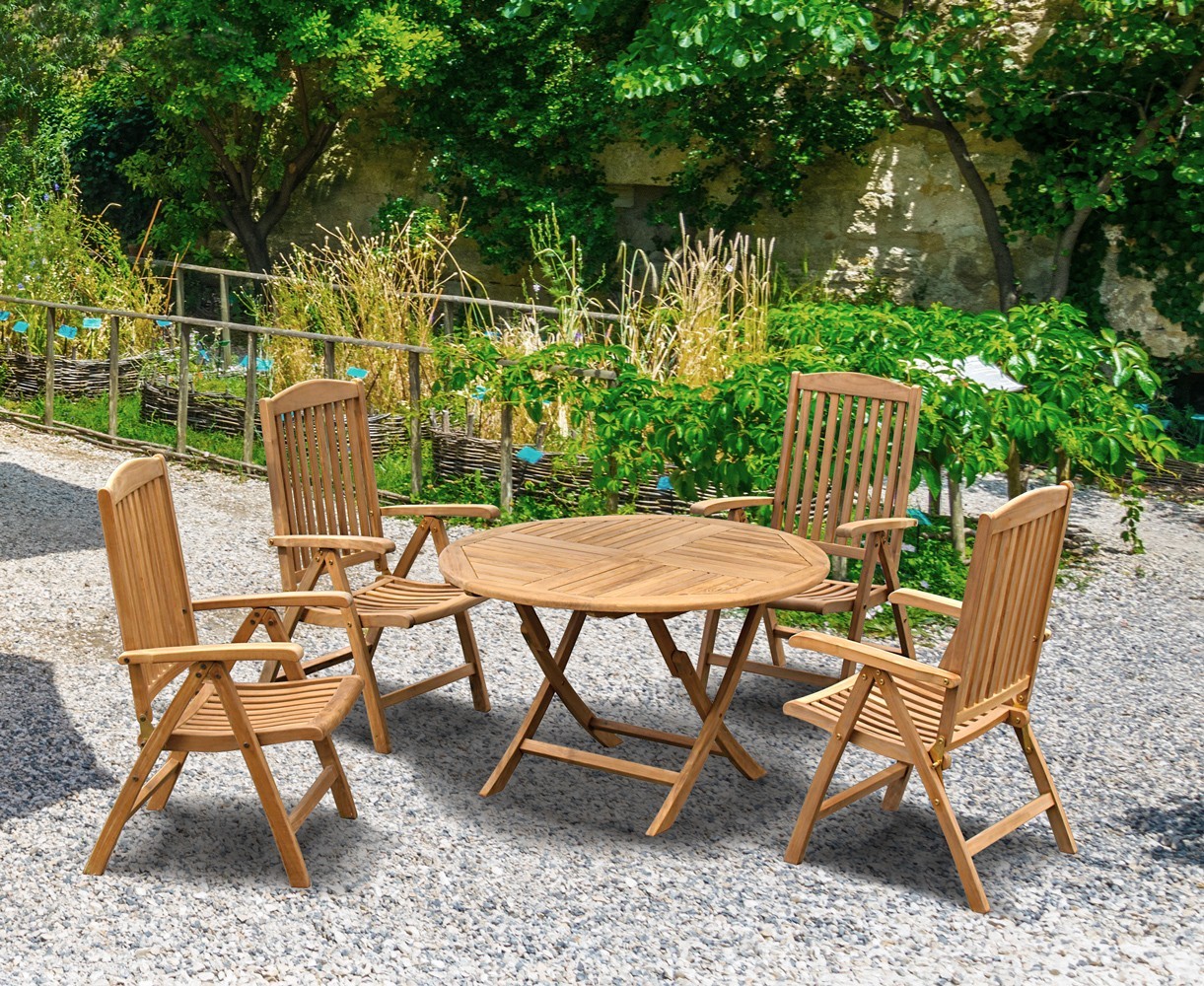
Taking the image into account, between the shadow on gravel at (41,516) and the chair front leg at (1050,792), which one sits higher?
the chair front leg at (1050,792)

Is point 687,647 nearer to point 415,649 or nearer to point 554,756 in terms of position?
point 415,649

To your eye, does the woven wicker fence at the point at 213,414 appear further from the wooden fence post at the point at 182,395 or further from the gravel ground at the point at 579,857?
the gravel ground at the point at 579,857

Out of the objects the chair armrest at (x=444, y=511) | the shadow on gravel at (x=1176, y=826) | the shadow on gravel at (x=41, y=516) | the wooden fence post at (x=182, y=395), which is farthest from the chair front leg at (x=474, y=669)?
the wooden fence post at (x=182, y=395)

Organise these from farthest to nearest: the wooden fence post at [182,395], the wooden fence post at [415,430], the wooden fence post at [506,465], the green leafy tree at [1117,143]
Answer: the green leafy tree at [1117,143], the wooden fence post at [182,395], the wooden fence post at [415,430], the wooden fence post at [506,465]

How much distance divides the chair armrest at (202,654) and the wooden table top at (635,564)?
0.57m

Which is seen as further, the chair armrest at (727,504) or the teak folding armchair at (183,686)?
the chair armrest at (727,504)

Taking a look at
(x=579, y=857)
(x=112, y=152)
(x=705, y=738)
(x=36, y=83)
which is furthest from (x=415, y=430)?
(x=36, y=83)

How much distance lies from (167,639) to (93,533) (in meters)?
3.49

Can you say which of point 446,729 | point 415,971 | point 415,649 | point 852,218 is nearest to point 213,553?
point 415,649

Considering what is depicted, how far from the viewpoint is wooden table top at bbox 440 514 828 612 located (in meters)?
3.41

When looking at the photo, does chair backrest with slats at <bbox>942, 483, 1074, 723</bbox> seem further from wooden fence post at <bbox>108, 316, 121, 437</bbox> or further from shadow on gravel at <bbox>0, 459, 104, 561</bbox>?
wooden fence post at <bbox>108, 316, 121, 437</bbox>

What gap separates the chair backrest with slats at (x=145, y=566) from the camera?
307 centimetres

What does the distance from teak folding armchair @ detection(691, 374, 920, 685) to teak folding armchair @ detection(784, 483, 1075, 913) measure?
816 mm

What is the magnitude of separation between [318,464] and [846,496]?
6.01 ft
